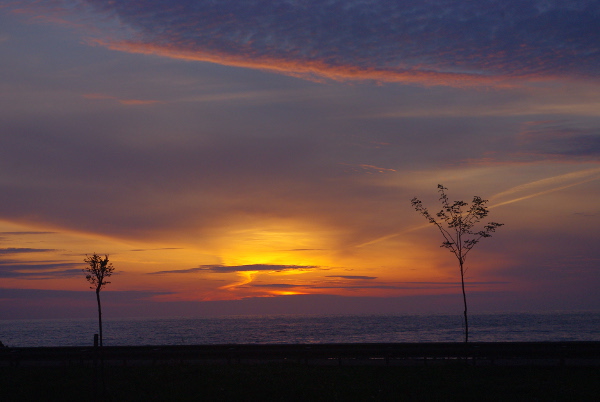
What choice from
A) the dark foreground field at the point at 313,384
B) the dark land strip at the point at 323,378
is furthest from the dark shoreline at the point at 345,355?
the dark foreground field at the point at 313,384

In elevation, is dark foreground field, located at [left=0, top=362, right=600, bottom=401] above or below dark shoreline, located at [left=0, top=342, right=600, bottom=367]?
above

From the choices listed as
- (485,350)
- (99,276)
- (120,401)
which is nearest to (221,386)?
(120,401)

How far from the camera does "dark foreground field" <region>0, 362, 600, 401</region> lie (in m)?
19.4

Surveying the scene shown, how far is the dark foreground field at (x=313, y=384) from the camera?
63.8 ft

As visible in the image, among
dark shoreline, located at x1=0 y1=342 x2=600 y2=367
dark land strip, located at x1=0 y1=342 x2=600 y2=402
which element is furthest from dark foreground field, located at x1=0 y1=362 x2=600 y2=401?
dark shoreline, located at x1=0 y1=342 x2=600 y2=367

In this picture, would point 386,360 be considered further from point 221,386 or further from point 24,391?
point 24,391

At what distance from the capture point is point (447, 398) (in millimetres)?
18875

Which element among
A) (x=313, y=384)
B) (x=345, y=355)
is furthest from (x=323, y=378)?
(x=345, y=355)

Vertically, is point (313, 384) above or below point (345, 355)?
above

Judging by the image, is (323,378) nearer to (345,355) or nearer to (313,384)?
(313,384)

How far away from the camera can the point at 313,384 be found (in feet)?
71.4

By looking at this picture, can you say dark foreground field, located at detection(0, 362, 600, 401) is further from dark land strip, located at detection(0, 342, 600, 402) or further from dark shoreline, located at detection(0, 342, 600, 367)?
dark shoreline, located at detection(0, 342, 600, 367)

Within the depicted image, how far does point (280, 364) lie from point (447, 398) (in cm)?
1301

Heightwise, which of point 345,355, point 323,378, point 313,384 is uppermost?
point 313,384
